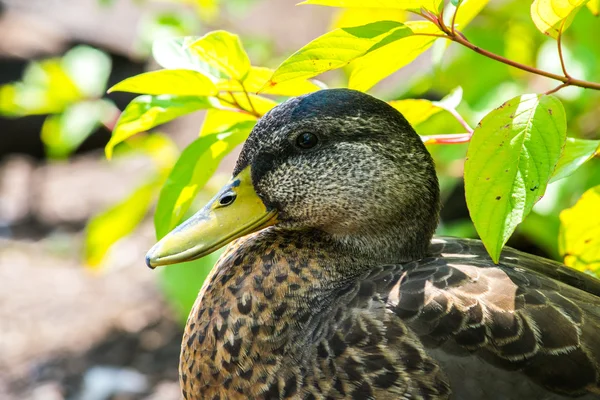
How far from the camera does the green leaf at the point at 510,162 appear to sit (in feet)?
3.95

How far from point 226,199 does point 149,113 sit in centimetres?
24

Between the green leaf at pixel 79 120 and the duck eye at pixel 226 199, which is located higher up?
the duck eye at pixel 226 199

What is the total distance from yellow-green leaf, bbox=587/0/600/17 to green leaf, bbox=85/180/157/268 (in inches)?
44.4

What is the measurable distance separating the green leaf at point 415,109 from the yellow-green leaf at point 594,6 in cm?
35

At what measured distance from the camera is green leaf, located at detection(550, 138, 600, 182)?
1364mm

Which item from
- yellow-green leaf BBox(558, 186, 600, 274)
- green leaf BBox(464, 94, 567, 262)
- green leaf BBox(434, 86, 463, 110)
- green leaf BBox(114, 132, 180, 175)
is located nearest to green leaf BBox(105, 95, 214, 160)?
green leaf BBox(434, 86, 463, 110)

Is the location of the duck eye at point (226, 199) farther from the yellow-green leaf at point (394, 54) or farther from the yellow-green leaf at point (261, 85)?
the yellow-green leaf at point (394, 54)

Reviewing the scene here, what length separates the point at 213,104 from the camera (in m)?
1.63

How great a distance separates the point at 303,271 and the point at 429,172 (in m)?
0.33

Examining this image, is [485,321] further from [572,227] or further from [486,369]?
[572,227]

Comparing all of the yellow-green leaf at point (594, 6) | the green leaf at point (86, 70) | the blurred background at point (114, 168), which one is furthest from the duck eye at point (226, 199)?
the green leaf at point (86, 70)

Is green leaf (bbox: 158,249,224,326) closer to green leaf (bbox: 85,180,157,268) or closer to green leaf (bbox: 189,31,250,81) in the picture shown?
green leaf (bbox: 85,180,157,268)

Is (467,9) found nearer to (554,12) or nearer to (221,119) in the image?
(554,12)

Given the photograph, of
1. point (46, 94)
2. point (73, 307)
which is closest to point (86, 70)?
point (46, 94)
